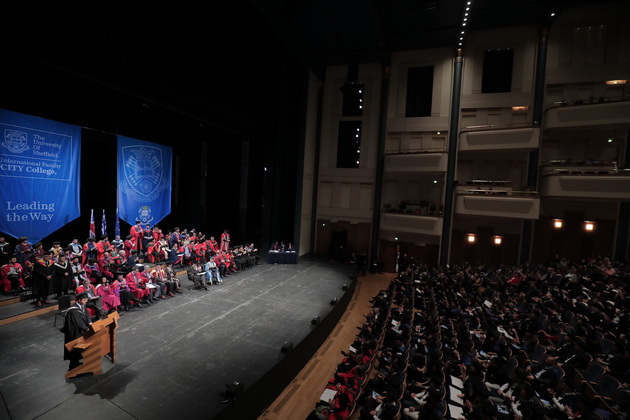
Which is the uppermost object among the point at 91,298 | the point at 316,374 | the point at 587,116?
the point at 587,116

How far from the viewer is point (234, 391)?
4.58 m

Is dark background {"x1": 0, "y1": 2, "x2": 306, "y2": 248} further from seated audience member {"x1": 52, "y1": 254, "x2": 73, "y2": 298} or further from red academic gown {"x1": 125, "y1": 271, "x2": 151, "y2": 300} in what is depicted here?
red academic gown {"x1": 125, "y1": 271, "x2": 151, "y2": 300}

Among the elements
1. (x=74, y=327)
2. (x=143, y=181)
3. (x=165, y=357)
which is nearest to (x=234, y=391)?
(x=165, y=357)

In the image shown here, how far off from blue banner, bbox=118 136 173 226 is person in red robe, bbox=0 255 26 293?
A: 145 inches

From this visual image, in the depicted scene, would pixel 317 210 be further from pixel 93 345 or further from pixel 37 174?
pixel 93 345

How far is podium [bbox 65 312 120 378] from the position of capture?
15.4ft

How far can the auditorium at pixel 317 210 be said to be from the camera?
509 centimetres

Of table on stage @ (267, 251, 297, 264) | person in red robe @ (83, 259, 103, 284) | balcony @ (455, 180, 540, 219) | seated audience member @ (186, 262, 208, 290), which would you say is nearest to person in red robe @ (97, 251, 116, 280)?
person in red robe @ (83, 259, 103, 284)

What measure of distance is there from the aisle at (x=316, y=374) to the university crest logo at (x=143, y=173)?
877 cm

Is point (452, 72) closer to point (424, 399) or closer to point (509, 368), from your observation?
point (509, 368)

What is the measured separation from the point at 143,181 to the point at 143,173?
31 centimetres

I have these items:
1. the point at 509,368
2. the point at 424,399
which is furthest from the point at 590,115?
the point at 424,399

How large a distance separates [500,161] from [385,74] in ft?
24.2

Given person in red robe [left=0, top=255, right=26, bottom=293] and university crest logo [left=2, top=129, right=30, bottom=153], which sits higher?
university crest logo [left=2, top=129, right=30, bottom=153]
